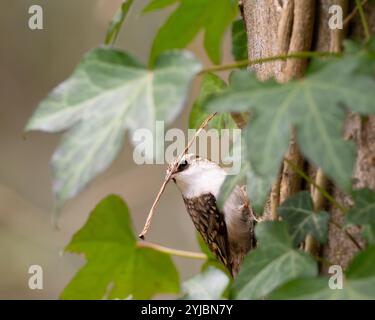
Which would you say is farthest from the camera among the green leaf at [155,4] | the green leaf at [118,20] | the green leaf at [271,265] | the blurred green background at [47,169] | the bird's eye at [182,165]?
the blurred green background at [47,169]

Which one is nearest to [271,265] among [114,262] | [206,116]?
[114,262]

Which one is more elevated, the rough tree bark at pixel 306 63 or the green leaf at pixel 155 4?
the green leaf at pixel 155 4

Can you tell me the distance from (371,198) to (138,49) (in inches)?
113

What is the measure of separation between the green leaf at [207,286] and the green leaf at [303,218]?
0.41ft

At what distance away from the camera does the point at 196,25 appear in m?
1.41

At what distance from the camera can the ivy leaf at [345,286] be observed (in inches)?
35.3

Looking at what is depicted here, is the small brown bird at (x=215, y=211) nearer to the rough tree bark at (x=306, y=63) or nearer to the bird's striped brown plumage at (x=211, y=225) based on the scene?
the bird's striped brown plumage at (x=211, y=225)

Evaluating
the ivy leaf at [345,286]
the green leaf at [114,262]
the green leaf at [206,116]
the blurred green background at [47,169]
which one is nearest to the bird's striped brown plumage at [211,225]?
the green leaf at [206,116]

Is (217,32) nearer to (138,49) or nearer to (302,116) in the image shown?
(302,116)

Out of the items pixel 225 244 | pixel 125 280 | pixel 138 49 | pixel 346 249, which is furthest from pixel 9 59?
pixel 346 249

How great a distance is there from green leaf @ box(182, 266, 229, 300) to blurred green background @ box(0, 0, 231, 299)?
257 centimetres

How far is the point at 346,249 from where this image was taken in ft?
3.56

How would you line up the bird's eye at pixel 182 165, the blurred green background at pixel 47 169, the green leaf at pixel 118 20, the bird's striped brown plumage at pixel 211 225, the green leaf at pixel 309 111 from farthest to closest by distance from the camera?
the blurred green background at pixel 47 169 < the bird's eye at pixel 182 165 < the bird's striped brown plumage at pixel 211 225 < the green leaf at pixel 118 20 < the green leaf at pixel 309 111

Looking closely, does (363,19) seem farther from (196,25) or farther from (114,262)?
(114,262)
